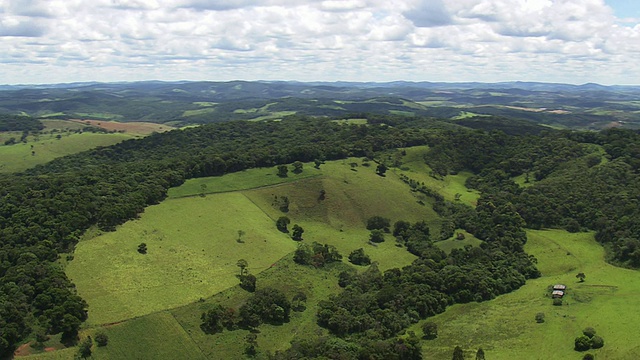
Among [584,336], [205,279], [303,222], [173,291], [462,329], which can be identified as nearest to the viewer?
[584,336]

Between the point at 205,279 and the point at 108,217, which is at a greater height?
the point at 108,217

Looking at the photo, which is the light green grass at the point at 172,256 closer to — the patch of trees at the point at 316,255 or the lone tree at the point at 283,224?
the lone tree at the point at 283,224

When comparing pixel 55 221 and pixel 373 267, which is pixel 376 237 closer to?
pixel 373 267

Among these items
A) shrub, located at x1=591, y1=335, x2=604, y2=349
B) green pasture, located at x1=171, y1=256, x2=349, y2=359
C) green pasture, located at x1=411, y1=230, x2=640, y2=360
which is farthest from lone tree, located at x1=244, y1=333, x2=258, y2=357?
shrub, located at x1=591, y1=335, x2=604, y2=349

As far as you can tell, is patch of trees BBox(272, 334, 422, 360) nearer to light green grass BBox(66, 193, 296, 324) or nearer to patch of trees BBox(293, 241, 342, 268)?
light green grass BBox(66, 193, 296, 324)

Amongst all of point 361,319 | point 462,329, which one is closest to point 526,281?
point 462,329

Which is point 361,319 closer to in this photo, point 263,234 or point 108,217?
point 263,234
